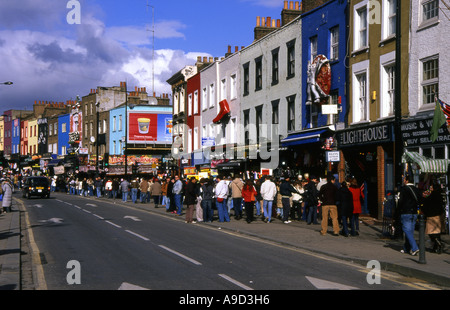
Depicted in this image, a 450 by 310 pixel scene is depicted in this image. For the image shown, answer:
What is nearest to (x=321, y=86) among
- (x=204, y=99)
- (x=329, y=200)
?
(x=329, y=200)

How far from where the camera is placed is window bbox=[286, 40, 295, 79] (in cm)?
3259

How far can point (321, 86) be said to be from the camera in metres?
28.6

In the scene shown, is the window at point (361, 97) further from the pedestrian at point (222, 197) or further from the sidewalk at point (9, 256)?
the sidewalk at point (9, 256)

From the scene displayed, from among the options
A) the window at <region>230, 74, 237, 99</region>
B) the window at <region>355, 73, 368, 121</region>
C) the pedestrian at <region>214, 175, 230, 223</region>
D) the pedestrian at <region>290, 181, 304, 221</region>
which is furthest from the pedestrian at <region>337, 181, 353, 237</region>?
the window at <region>230, 74, 237, 99</region>

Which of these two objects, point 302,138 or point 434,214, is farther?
point 302,138

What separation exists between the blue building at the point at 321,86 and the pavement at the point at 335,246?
16.4ft

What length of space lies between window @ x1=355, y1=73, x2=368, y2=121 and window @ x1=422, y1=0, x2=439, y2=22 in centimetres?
447

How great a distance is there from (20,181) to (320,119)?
60204 mm

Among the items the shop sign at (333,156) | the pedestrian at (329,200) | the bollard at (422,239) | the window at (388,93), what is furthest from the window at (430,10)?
the bollard at (422,239)

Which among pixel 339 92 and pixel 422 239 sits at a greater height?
pixel 339 92

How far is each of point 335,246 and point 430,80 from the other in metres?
8.38

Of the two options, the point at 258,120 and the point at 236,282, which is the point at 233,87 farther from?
the point at 236,282

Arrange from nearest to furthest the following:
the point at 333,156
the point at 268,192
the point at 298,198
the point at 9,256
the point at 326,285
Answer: the point at 326,285, the point at 9,256, the point at 333,156, the point at 268,192, the point at 298,198

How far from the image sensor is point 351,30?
2662cm
